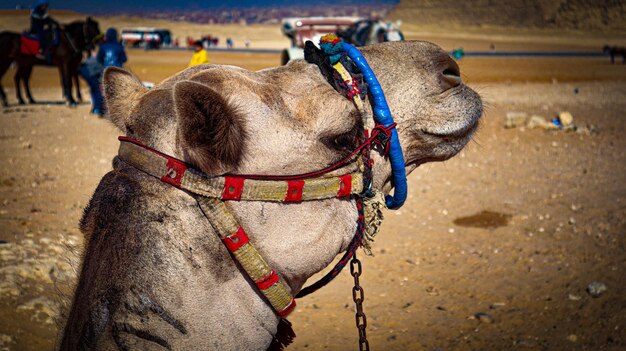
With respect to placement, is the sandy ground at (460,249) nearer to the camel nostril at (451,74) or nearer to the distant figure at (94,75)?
the camel nostril at (451,74)

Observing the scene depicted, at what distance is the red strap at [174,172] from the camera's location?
1.71 m

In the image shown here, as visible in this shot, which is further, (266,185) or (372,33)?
(372,33)

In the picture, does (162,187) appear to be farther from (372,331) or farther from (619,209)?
(619,209)

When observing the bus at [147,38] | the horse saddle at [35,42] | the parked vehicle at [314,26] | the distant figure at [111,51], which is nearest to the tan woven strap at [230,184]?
the distant figure at [111,51]

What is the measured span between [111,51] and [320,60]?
11151 millimetres

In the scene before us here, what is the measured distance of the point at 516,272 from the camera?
18.0 ft

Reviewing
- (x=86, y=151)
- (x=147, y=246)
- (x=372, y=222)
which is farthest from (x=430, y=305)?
(x=86, y=151)

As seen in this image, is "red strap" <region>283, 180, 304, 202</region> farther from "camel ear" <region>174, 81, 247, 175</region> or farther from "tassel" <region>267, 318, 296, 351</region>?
"tassel" <region>267, 318, 296, 351</region>

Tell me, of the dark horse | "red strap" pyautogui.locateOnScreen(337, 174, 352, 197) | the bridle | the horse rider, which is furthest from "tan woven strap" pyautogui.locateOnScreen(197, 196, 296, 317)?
the horse rider

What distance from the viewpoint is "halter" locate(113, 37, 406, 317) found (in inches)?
67.6

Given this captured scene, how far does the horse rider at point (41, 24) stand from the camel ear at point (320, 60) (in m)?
15.4

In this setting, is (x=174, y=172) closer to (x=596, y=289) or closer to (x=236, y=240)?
(x=236, y=240)

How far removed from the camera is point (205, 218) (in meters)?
1.75

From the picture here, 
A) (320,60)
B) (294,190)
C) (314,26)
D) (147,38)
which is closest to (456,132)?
(320,60)
